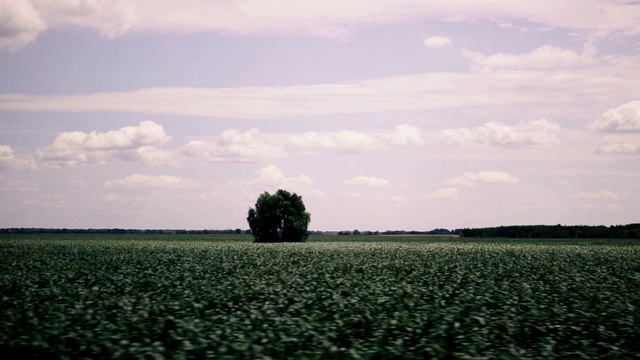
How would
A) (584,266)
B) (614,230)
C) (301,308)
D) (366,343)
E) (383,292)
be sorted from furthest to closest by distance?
(614,230)
(584,266)
(383,292)
(301,308)
(366,343)

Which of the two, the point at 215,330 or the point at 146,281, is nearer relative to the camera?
the point at 215,330

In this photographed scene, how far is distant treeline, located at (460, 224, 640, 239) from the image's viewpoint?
152 metres

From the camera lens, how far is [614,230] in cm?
15525

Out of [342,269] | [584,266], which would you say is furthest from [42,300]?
[584,266]

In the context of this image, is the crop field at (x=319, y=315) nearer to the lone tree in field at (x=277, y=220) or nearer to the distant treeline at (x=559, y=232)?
the lone tree in field at (x=277, y=220)

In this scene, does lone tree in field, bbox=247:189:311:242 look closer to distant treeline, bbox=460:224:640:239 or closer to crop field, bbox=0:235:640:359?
crop field, bbox=0:235:640:359

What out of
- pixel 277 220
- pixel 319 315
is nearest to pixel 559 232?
pixel 277 220

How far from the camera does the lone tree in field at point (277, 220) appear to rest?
370ft

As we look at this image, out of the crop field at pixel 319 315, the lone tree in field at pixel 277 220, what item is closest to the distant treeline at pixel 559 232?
the lone tree in field at pixel 277 220

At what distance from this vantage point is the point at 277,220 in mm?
113062

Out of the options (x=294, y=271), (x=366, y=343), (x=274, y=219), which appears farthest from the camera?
(x=274, y=219)

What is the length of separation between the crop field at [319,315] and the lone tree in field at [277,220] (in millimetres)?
73419

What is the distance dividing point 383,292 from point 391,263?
64.6ft

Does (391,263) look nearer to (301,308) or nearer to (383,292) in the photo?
(383,292)
